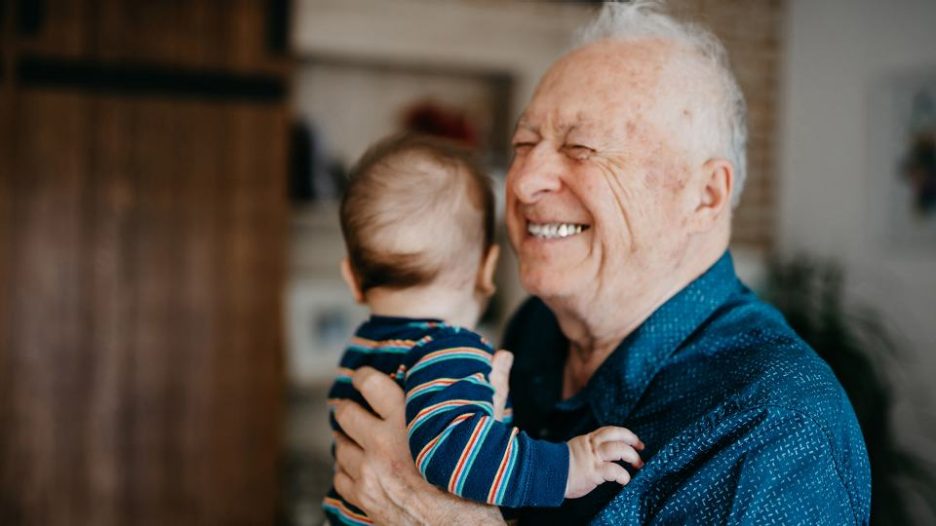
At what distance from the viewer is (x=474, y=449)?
94 cm

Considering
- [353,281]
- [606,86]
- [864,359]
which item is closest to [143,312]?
[353,281]

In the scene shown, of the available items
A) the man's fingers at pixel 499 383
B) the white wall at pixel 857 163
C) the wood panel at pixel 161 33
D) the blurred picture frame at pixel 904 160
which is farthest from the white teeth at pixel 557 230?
the blurred picture frame at pixel 904 160

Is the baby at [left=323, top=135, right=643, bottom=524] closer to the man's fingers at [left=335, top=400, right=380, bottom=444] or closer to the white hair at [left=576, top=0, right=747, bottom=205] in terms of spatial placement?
the man's fingers at [left=335, top=400, right=380, bottom=444]

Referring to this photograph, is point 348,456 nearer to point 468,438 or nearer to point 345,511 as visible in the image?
point 345,511

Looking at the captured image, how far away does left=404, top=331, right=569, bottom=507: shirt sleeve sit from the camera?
944 mm

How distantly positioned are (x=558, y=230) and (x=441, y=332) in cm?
29

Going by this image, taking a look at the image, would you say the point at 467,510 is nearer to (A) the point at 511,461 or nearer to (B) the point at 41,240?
(A) the point at 511,461

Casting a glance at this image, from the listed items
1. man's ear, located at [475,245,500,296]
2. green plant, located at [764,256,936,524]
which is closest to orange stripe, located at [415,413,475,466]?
man's ear, located at [475,245,500,296]

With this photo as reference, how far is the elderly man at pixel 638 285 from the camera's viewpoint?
38.4 inches

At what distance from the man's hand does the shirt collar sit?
→ 9.9 inches

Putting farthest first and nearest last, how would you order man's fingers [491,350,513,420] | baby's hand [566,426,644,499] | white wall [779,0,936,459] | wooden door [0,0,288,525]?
white wall [779,0,936,459], wooden door [0,0,288,525], man's fingers [491,350,513,420], baby's hand [566,426,644,499]

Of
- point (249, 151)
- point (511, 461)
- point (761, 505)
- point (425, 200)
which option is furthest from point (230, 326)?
point (761, 505)

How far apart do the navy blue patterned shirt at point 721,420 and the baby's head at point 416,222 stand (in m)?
0.28

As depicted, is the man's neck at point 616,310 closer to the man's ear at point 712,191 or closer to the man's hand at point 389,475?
the man's ear at point 712,191
